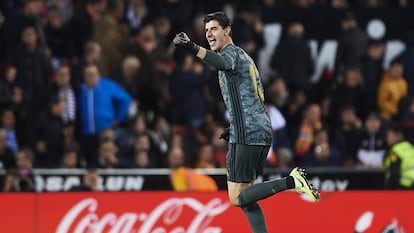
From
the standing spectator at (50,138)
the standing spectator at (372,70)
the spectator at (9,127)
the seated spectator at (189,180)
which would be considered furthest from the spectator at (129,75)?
the standing spectator at (372,70)

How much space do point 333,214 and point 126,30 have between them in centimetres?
570

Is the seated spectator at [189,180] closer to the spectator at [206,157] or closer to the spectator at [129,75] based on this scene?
the spectator at [206,157]

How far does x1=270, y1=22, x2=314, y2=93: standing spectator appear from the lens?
19.3m

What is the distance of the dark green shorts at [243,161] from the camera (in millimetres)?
11750

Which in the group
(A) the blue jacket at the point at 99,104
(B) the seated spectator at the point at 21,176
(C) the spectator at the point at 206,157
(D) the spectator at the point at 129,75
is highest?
(D) the spectator at the point at 129,75

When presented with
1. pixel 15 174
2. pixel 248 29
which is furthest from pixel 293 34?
pixel 15 174

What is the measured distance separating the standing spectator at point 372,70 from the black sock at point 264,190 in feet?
26.6

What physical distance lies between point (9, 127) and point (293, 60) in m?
4.53

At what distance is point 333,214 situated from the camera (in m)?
13.8

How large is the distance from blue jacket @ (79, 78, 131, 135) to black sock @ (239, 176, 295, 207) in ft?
19.8

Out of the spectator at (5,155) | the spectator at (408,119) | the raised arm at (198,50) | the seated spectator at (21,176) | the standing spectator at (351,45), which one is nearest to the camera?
the raised arm at (198,50)

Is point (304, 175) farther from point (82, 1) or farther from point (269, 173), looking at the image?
point (82, 1)

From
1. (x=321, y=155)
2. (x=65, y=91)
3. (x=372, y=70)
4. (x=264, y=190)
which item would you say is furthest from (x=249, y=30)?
(x=264, y=190)

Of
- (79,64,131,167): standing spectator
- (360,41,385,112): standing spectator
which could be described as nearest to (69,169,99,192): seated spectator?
(79,64,131,167): standing spectator
